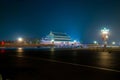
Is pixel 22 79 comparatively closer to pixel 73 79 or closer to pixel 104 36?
pixel 73 79

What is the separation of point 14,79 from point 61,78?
8.49ft

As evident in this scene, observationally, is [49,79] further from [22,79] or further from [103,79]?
[103,79]

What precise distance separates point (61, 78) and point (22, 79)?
7.06 ft

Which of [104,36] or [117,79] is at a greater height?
[104,36]

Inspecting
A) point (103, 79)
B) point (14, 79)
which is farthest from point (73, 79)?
point (14, 79)

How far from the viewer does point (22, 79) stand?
40.9 ft

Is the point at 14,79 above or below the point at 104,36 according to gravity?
below

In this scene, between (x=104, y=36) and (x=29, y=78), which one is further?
(x=104, y=36)

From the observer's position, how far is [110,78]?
12.5 metres

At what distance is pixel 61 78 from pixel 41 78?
1.12m

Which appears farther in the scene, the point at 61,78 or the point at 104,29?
the point at 104,29

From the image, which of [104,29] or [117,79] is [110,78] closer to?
[117,79]

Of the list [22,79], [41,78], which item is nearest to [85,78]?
[41,78]

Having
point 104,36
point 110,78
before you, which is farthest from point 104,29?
point 110,78
